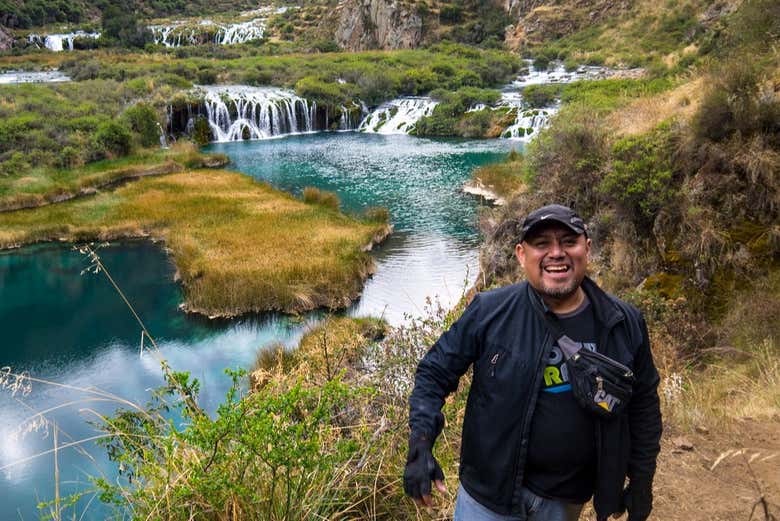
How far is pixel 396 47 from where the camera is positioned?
76.5 m

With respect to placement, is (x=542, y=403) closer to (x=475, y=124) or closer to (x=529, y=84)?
(x=475, y=124)

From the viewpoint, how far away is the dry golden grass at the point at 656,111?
10.2 meters

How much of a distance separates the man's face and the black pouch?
0.95ft

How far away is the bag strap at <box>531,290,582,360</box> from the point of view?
7.54ft

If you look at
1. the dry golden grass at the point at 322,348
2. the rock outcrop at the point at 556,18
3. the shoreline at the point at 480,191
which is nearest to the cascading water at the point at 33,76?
the shoreline at the point at 480,191

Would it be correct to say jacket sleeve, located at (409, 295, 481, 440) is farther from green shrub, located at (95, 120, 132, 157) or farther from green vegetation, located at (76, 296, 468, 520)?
green shrub, located at (95, 120, 132, 157)

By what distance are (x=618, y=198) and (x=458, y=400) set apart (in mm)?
6312

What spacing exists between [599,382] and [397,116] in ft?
138

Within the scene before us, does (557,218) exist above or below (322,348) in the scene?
above

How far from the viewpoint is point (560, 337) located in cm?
233

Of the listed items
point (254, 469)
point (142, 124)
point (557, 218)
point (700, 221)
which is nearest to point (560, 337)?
point (557, 218)

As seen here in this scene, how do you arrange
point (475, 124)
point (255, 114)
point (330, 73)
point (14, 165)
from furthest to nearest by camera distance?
point (330, 73), point (255, 114), point (475, 124), point (14, 165)

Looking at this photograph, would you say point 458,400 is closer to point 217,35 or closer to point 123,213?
point 123,213

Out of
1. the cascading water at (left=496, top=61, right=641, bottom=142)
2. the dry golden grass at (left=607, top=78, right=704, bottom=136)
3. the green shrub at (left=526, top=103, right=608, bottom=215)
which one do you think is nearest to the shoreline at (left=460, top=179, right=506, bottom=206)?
the cascading water at (left=496, top=61, right=641, bottom=142)
